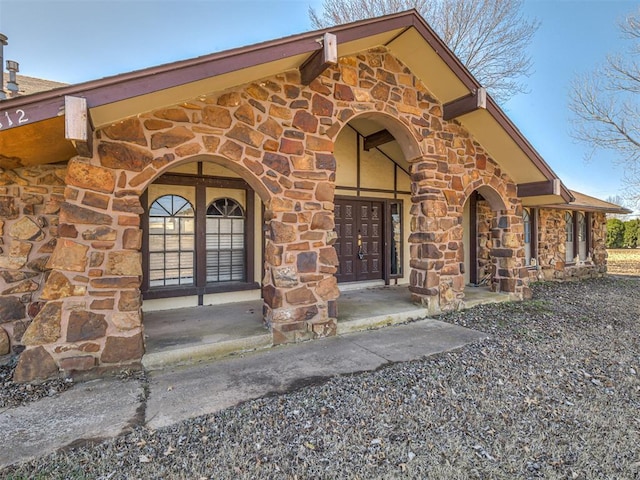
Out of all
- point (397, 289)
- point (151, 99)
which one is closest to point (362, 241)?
point (397, 289)

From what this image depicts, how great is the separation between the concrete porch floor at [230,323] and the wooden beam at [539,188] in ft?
7.53

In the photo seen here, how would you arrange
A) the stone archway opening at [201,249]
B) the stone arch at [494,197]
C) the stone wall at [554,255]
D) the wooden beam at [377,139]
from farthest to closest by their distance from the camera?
the stone wall at [554,255] < the wooden beam at [377,139] < the stone arch at [494,197] < the stone archway opening at [201,249]

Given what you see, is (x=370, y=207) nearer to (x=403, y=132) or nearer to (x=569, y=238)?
(x=403, y=132)

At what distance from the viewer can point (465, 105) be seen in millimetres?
5859

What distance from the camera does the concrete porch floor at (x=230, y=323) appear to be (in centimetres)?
393

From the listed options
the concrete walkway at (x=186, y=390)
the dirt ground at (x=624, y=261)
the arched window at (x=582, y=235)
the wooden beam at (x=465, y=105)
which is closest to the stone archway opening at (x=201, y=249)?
the concrete walkway at (x=186, y=390)

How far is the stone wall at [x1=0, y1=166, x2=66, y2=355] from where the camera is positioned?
13.2 feet

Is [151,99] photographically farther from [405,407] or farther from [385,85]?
[405,407]

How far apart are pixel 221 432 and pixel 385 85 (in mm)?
5357

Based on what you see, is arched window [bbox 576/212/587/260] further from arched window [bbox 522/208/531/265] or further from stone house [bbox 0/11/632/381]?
stone house [bbox 0/11/632/381]

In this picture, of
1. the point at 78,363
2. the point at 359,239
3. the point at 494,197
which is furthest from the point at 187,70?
the point at 494,197

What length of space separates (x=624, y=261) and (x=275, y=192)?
21.7m

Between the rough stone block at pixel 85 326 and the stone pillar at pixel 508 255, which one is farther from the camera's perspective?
the stone pillar at pixel 508 255

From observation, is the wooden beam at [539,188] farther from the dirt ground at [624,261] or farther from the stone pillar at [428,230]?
the dirt ground at [624,261]
